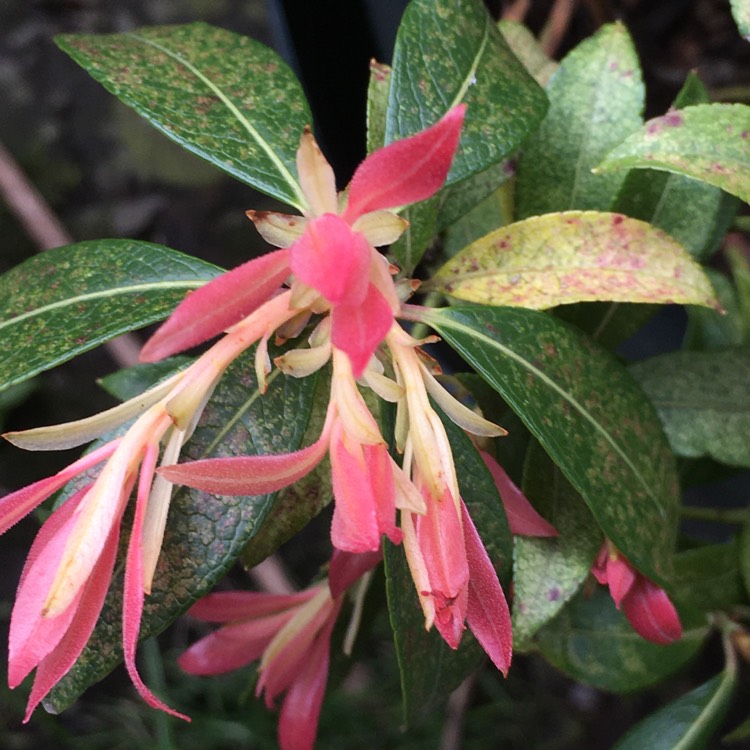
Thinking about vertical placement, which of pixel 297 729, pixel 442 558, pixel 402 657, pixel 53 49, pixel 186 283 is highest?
pixel 53 49

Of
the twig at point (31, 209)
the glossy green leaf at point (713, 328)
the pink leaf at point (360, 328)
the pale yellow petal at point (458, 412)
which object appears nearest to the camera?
the pink leaf at point (360, 328)

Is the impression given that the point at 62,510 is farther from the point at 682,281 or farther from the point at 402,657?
the point at 682,281

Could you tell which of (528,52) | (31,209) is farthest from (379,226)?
(31,209)

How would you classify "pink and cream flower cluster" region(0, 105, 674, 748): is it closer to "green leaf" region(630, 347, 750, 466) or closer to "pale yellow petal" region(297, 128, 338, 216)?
"pale yellow petal" region(297, 128, 338, 216)

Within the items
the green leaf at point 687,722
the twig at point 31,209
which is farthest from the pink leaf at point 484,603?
the twig at point 31,209

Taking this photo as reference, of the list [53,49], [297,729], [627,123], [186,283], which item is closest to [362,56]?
[627,123]

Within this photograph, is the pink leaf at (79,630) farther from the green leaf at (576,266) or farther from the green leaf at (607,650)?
the green leaf at (607,650)

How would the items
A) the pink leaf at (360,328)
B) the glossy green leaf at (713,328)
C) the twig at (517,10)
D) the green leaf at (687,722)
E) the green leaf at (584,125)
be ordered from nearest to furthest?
the pink leaf at (360,328)
the green leaf at (584,125)
the green leaf at (687,722)
the glossy green leaf at (713,328)
the twig at (517,10)

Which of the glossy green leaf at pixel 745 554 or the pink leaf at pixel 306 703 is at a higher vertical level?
the pink leaf at pixel 306 703
